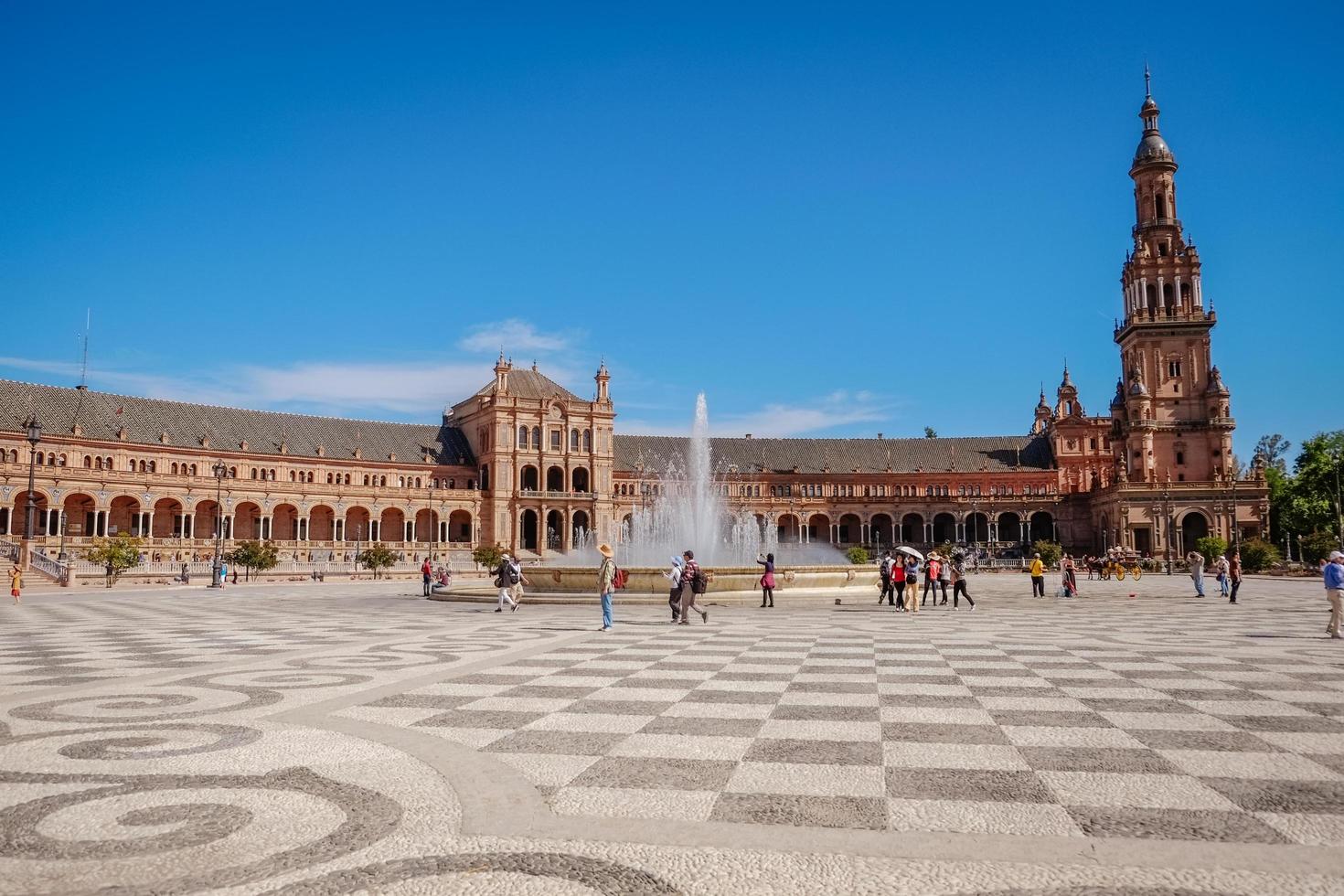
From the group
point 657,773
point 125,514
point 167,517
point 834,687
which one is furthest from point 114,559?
point 657,773

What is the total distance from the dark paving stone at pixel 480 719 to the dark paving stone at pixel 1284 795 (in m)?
5.44

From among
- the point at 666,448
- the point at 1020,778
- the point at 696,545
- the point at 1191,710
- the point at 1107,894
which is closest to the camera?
the point at 1107,894

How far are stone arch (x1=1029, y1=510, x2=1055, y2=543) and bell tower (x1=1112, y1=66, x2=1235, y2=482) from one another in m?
13.1

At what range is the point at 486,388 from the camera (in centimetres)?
10094

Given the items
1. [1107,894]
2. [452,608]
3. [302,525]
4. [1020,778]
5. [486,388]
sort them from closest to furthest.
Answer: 1. [1107,894]
2. [1020,778]
3. [452,608]
4. [302,525]
5. [486,388]

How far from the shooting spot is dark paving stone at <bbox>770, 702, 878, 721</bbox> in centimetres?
854

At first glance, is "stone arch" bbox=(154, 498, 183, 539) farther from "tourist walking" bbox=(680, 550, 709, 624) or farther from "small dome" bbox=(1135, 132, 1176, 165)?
"small dome" bbox=(1135, 132, 1176, 165)

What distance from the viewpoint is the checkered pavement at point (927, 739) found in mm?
5574

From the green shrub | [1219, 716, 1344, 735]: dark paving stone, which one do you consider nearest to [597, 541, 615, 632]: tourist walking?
[1219, 716, 1344, 735]: dark paving stone

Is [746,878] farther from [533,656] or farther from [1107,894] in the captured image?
[533,656]

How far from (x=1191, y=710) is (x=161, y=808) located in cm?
882

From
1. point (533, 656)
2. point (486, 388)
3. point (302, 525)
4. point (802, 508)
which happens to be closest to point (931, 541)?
point (802, 508)

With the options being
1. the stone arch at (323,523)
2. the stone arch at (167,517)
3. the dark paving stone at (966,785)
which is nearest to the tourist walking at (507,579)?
the dark paving stone at (966,785)

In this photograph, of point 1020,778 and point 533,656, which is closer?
point 1020,778
